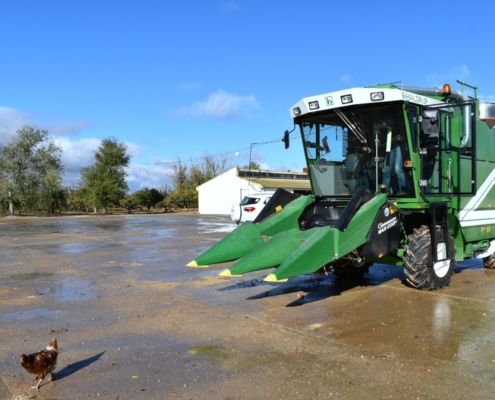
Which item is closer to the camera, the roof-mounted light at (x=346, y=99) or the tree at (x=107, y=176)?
the roof-mounted light at (x=346, y=99)

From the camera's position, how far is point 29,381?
16.2ft

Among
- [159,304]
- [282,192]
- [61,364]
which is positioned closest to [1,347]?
[61,364]

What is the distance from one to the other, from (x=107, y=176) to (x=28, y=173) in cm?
871

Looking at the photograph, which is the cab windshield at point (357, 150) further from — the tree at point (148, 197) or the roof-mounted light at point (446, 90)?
the tree at point (148, 197)

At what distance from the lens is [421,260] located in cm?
848

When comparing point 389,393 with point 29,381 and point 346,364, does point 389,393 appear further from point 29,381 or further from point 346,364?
point 29,381

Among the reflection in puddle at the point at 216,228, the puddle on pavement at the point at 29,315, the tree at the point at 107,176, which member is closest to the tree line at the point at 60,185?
the tree at the point at 107,176

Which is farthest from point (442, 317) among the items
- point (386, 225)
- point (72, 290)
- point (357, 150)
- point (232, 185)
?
point (232, 185)

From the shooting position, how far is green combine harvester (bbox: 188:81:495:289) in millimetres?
7918

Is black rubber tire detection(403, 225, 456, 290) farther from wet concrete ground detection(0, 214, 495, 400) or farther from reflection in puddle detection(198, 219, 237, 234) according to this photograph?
reflection in puddle detection(198, 219, 237, 234)

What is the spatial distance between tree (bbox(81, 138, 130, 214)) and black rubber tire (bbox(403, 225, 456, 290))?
5105 cm

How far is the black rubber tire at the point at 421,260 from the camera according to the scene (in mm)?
8477

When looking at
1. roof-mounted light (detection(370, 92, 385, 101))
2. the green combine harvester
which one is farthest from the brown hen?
roof-mounted light (detection(370, 92, 385, 101))

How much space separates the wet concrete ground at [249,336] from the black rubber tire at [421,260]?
274 mm
